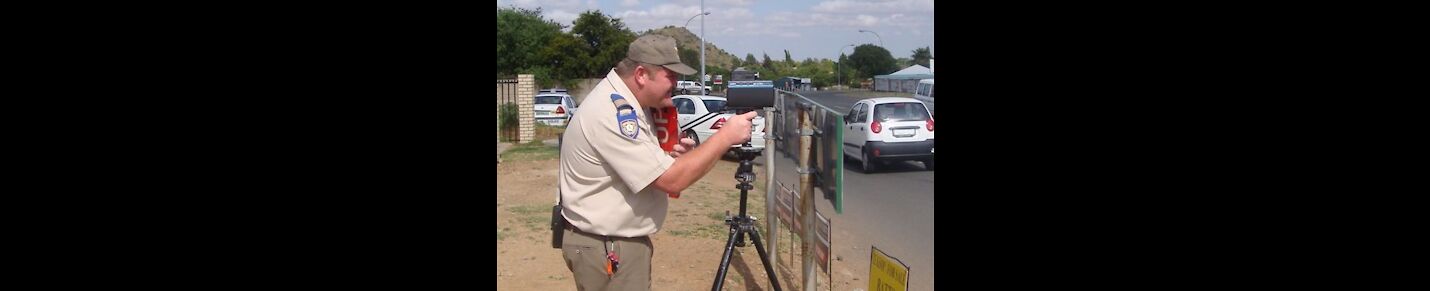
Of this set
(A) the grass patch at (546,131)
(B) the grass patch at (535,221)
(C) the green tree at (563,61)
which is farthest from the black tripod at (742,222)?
(C) the green tree at (563,61)

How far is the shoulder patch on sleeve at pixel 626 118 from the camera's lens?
2.62m

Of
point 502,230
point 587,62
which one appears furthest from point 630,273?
point 587,62

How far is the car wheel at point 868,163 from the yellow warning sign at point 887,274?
3.32 metres

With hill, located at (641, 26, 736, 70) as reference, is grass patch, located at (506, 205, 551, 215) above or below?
below

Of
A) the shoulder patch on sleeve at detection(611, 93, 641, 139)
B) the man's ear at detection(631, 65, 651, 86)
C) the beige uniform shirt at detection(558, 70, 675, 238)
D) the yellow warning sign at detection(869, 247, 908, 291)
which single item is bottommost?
the yellow warning sign at detection(869, 247, 908, 291)

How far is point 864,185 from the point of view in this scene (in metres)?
8.10

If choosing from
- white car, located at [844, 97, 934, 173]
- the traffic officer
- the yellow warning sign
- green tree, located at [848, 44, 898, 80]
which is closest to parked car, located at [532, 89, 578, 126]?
white car, located at [844, 97, 934, 173]

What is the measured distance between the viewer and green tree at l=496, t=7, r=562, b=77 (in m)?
32.0

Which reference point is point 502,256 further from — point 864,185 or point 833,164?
point 833,164

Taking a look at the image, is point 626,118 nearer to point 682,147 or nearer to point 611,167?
point 611,167

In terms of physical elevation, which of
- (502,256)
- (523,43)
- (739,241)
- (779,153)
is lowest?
(502,256)

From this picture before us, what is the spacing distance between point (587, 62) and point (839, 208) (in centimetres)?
2581

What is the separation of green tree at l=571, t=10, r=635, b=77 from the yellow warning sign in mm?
22166

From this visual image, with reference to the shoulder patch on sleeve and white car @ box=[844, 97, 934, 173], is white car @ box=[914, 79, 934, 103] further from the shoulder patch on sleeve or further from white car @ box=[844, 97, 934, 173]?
Result: the shoulder patch on sleeve
